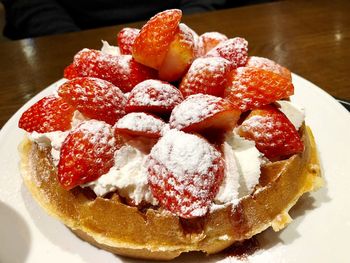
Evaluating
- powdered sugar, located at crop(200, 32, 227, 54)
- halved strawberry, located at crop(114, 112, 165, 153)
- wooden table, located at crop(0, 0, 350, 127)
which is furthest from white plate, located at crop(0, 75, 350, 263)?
wooden table, located at crop(0, 0, 350, 127)

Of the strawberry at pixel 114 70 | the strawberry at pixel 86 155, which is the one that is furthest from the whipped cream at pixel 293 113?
the strawberry at pixel 86 155

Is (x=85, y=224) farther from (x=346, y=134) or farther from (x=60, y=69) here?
(x=60, y=69)

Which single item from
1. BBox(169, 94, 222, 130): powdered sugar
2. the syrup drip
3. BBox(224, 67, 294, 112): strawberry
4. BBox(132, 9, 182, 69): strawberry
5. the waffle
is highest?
BBox(132, 9, 182, 69): strawberry

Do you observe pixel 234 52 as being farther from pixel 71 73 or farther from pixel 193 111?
pixel 71 73

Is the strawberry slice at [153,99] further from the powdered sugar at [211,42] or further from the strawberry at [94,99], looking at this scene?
the powdered sugar at [211,42]

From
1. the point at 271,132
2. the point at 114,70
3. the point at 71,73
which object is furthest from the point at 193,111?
the point at 71,73

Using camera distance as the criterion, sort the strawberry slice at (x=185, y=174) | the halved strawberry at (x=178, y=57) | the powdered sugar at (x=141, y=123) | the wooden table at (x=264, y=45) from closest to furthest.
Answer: the strawberry slice at (x=185, y=174) → the powdered sugar at (x=141, y=123) → the halved strawberry at (x=178, y=57) → the wooden table at (x=264, y=45)

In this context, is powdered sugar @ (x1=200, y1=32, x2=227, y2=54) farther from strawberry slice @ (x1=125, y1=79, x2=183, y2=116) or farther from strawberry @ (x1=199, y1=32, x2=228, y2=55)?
strawberry slice @ (x1=125, y1=79, x2=183, y2=116)
